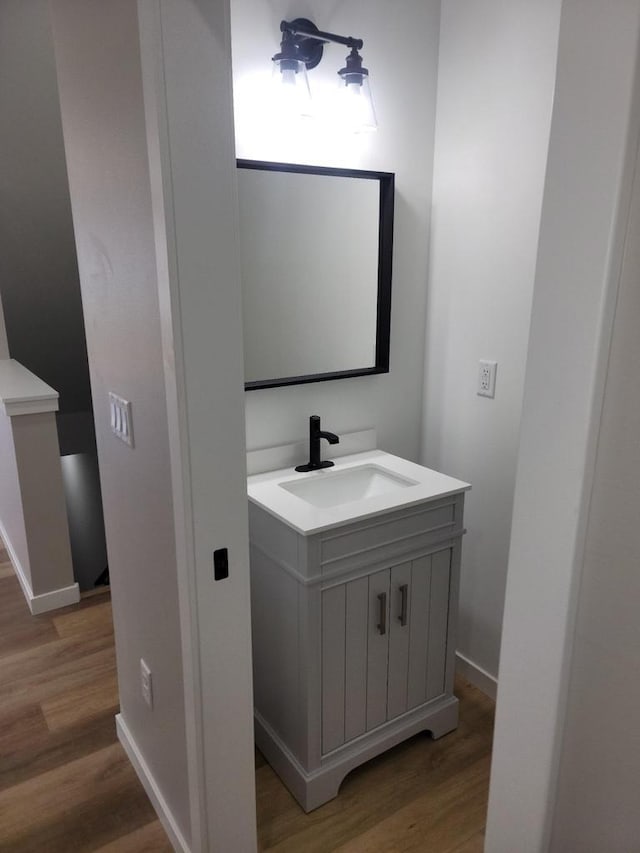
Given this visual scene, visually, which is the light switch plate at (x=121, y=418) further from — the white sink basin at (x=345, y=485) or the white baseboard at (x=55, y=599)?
the white baseboard at (x=55, y=599)

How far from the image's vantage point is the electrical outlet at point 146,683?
1.69 m

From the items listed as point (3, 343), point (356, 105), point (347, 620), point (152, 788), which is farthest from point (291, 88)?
point (3, 343)

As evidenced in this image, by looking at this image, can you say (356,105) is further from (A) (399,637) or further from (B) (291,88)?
(A) (399,637)

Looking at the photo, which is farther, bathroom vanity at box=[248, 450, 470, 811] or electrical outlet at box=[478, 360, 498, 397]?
electrical outlet at box=[478, 360, 498, 397]

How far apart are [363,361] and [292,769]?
1.34 m

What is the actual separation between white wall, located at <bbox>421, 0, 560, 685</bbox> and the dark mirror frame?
0.66 feet

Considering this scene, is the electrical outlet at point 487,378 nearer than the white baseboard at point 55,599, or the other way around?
the electrical outlet at point 487,378

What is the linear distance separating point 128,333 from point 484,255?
1.24 m

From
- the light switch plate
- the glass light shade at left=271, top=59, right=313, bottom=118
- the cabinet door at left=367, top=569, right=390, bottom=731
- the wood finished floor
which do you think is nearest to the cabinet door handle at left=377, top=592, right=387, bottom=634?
the cabinet door at left=367, top=569, right=390, bottom=731

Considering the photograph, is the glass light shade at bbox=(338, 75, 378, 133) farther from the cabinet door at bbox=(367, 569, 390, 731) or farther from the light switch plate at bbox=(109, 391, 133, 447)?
the cabinet door at bbox=(367, 569, 390, 731)

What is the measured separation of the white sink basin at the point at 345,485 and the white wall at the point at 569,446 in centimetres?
139

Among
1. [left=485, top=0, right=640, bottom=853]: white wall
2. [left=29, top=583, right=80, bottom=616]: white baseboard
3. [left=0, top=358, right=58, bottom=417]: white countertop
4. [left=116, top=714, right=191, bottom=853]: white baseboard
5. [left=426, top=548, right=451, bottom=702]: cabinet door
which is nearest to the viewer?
[left=485, top=0, right=640, bottom=853]: white wall

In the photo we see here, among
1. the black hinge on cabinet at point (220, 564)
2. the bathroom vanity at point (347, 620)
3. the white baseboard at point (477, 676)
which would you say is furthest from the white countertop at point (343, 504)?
the white baseboard at point (477, 676)

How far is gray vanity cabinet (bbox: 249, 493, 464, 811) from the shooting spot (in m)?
1.76
